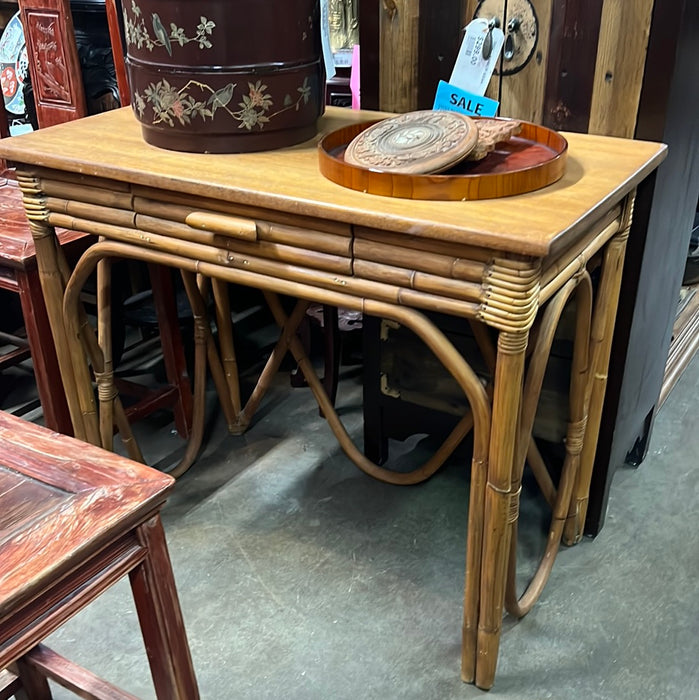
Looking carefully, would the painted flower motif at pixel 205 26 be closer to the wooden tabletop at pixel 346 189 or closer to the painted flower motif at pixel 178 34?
the painted flower motif at pixel 178 34

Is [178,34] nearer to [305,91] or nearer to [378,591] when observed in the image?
[305,91]

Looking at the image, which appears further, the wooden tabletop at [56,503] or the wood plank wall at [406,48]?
the wood plank wall at [406,48]

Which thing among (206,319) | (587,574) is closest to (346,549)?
(587,574)

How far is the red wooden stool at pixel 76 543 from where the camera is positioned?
726mm

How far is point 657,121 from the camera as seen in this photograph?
113cm

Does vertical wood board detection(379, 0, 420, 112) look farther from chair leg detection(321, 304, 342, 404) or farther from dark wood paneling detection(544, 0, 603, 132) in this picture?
chair leg detection(321, 304, 342, 404)

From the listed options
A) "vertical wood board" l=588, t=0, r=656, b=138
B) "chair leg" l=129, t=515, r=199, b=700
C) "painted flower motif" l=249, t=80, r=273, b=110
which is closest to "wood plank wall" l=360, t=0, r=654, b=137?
"vertical wood board" l=588, t=0, r=656, b=138

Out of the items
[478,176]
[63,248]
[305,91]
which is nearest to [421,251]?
[478,176]

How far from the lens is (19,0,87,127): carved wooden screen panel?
5.42ft

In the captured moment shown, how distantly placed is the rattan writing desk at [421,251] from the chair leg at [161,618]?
1.24ft

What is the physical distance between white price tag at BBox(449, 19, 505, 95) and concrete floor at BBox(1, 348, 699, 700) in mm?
841

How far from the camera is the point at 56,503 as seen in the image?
31.7 inches

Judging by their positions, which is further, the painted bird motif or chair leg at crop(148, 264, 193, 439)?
chair leg at crop(148, 264, 193, 439)

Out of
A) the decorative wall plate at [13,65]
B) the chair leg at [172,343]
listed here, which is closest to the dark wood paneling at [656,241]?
the chair leg at [172,343]
